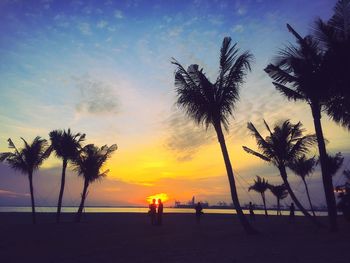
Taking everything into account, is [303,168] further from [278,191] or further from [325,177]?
[278,191]

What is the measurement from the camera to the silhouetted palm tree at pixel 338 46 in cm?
1466

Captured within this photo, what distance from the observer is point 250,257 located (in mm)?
9227

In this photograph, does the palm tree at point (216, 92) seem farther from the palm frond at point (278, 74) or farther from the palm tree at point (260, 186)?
the palm tree at point (260, 186)

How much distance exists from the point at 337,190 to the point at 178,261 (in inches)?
763

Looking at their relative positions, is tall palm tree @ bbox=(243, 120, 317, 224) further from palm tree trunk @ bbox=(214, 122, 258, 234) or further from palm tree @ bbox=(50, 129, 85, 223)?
palm tree @ bbox=(50, 129, 85, 223)

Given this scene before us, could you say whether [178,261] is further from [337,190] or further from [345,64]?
[337,190]

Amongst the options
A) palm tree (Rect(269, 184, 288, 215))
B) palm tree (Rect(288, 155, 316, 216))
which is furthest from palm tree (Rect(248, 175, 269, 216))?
palm tree (Rect(288, 155, 316, 216))

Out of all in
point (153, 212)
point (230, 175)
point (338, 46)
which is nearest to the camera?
point (338, 46)

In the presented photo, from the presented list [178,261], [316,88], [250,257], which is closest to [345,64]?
[316,88]

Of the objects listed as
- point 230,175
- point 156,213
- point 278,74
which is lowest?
point 156,213

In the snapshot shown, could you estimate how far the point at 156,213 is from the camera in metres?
24.8

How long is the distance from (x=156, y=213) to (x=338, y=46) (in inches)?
632

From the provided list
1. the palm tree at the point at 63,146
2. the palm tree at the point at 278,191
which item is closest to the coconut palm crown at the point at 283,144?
the palm tree at the point at 63,146

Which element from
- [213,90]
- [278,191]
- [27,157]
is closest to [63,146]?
[27,157]
